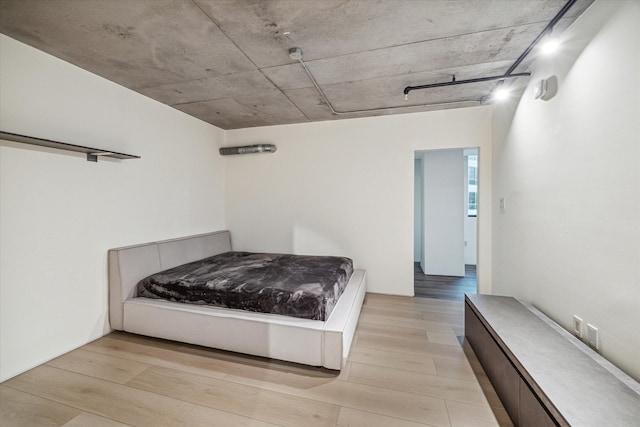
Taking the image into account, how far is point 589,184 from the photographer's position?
5.41 feet

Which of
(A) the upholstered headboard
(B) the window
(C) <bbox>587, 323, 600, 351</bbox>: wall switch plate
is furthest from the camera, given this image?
(B) the window

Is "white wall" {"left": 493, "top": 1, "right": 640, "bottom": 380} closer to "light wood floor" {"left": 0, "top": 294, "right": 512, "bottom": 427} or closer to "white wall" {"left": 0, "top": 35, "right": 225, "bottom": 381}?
"light wood floor" {"left": 0, "top": 294, "right": 512, "bottom": 427}

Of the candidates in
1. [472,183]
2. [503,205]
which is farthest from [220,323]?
[472,183]

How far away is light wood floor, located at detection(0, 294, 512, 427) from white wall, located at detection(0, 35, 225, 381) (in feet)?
1.18

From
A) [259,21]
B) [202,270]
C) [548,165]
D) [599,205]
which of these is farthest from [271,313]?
[548,165]

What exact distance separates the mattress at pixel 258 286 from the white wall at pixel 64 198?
542 mm

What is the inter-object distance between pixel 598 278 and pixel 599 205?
458 mm

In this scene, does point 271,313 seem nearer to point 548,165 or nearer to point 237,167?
point 548,165

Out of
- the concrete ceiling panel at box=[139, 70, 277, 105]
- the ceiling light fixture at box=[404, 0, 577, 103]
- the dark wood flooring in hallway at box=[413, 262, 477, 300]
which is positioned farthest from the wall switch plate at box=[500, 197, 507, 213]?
the concrete ceiling panel at box=[139, 70, 277, 105]

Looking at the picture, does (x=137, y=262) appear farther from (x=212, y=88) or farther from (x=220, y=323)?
(x=212, y=88)

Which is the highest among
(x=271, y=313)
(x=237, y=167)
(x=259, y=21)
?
(x=259, y=21)

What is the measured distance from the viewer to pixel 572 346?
5.09 ft

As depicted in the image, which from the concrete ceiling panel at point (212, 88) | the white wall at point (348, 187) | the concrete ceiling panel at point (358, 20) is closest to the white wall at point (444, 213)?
the white wall at point (348, 187)

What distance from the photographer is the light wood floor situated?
158cm
